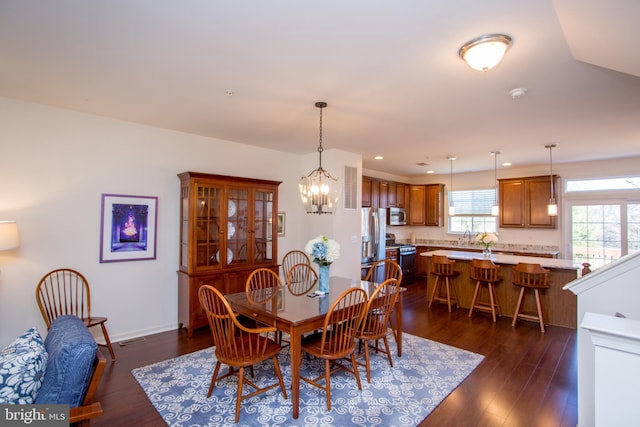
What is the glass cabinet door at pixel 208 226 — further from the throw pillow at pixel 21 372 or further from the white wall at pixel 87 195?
the throw pillow at pixel 21 372

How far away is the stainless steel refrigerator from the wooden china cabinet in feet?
6.45

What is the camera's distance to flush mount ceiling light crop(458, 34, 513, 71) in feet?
6.70

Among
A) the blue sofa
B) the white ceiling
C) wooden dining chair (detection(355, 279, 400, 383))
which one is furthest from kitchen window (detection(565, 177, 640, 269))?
the blue sofa

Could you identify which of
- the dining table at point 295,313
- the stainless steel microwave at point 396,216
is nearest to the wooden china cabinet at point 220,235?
the dining table at point 295,313

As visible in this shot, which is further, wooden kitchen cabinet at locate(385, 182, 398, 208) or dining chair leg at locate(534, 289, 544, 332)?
wooden kitchen cabinet at locate(385, 182, 398, 208)

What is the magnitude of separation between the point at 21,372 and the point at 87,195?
273cm

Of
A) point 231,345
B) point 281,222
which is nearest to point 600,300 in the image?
point 231,345

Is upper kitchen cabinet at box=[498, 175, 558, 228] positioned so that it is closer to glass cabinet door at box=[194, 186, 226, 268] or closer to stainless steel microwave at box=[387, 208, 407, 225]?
stainless steel microwave at box=[387, 208, 407, 225]

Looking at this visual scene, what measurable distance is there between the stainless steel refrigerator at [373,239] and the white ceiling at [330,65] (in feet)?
7.51

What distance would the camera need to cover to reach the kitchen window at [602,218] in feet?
19.0

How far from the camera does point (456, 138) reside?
15.1ft

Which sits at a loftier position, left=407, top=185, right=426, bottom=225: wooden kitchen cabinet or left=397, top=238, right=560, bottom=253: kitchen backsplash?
left=407, top=185, right=426, bottom=225: wooden kitchen cabinet

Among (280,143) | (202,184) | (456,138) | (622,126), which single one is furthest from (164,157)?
(622,126)

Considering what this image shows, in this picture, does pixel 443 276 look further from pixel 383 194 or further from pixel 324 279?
pixel 324 279
